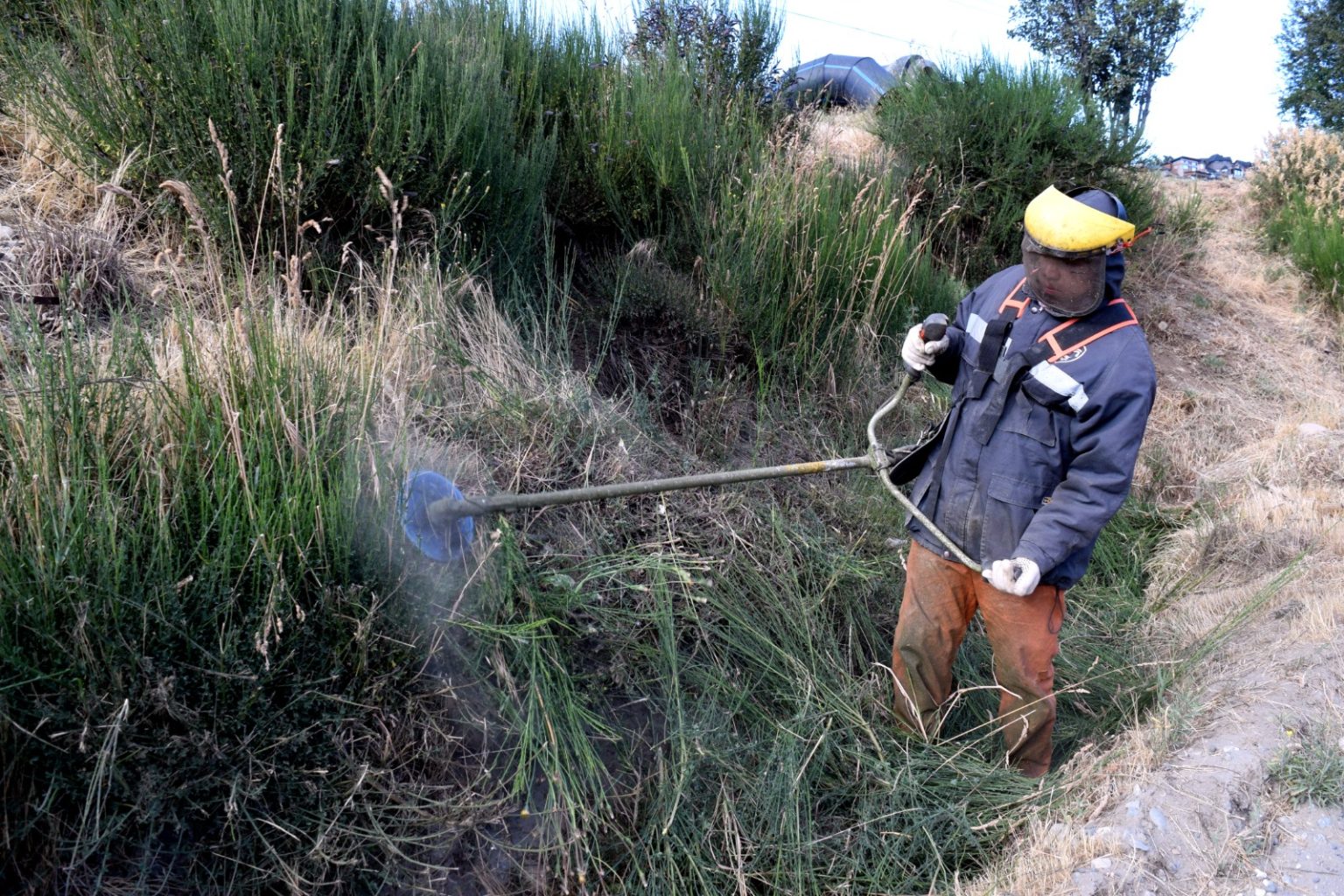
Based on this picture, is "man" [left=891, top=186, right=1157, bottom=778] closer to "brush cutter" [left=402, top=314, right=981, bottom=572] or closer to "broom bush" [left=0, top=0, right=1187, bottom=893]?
"brush cutter" [left=402, top=314, right=981, bottom=572]

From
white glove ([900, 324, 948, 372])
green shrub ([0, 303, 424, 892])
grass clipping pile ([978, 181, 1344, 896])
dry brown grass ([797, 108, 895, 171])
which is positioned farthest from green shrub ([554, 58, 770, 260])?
grass clipping pile ([978, 181, 1344, 896])

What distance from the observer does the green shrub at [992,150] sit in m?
7.50

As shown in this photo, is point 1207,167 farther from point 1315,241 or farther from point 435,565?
point 435,565

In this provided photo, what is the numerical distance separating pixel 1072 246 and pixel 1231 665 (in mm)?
2052

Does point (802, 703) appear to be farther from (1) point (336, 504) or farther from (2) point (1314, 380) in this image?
(2) point (1314, 380)

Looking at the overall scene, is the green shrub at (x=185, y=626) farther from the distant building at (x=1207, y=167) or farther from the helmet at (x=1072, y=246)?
the distant building at (x=1207, y=167)

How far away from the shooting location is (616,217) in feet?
17.5

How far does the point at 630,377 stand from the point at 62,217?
2.50 m

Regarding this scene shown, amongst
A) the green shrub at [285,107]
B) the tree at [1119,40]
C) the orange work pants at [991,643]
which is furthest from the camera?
Answer: the tree at [1119,40]

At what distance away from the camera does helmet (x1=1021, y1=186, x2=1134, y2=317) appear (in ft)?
9.98

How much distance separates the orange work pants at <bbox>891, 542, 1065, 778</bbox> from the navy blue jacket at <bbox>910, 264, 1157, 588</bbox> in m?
0.12

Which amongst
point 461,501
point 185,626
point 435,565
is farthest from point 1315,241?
point 185,626

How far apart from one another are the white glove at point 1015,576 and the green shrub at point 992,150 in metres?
4.58

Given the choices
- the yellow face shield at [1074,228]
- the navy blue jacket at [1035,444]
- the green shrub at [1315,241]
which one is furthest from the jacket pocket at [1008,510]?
the green shrub at [1315,241]
